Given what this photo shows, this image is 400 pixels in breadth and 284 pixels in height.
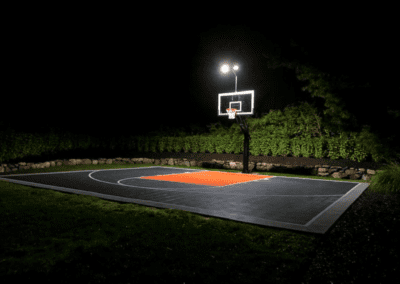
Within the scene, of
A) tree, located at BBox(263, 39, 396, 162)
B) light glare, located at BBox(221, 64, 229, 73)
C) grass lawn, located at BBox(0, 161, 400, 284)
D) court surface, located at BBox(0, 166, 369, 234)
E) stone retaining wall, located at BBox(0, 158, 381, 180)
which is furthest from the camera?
light glare, located at BBox(221, 64, 229, 73)

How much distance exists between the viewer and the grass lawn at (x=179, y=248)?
243 cm

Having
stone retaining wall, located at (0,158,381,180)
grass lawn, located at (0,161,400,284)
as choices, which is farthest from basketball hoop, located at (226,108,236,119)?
grass lawn, located at (0,161,400,284)

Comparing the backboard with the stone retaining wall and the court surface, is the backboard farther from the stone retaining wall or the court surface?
the court surface

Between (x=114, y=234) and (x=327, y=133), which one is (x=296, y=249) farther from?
(x=327, y=133)

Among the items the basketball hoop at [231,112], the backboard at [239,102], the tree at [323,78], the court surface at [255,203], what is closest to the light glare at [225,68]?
the backboard at [239,102]

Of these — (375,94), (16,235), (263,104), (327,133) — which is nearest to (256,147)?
(327,133)

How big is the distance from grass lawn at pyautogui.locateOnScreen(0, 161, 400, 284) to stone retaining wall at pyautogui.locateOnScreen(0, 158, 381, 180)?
21.3ft

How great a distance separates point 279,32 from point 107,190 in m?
6.44

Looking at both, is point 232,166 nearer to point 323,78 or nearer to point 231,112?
point 231,112

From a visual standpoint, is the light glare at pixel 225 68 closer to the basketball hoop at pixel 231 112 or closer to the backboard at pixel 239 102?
the backboard at pixel 239 102

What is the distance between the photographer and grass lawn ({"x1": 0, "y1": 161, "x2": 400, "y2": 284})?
95.8 inches

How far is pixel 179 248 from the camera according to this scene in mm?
3023

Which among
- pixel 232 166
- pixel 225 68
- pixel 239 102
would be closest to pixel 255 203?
pixel 225 68

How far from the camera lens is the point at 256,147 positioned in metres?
14.4
